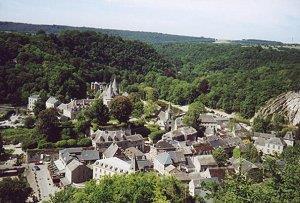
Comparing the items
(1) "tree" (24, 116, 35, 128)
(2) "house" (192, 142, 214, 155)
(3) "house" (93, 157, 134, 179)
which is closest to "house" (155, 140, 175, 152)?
(2) "house" (192, 142, 214, 155)

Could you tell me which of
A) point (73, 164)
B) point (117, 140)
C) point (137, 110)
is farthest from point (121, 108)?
point (73, 164)

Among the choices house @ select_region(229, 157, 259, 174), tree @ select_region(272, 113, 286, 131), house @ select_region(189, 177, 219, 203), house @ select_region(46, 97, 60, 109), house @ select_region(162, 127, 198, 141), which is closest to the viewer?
house @ select_region(189, 177, 219, 203)

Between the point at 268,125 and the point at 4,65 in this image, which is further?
the point at 4,65

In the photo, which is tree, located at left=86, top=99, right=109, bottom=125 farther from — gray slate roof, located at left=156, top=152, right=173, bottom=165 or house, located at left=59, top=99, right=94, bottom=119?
gray slate roof, located at left=156, top=152, right=173, bottom=165

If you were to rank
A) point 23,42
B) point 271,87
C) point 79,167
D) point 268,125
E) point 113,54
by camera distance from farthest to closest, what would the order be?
point 113,54 → point 23,42 → point 271,87 → point 268,125 → point 79,167

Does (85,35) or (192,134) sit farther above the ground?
(85,35)

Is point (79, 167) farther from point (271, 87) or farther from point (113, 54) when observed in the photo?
point (113, 54)

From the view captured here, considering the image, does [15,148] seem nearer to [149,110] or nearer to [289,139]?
[149,110]

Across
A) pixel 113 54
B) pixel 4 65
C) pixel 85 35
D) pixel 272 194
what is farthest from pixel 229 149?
pixel 85 35
